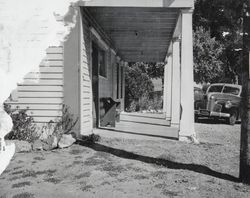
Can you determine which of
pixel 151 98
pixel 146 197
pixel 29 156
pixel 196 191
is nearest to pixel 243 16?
pixel 196 191

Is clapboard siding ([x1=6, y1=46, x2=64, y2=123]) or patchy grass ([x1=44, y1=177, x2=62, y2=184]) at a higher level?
clapboard siding ([x1=6, y1=46, x2=64, y2=123])

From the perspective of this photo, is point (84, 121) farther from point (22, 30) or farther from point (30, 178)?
point (30, 178)

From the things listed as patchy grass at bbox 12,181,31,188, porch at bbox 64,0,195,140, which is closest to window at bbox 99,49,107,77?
porch at bbox 64,0,195,140

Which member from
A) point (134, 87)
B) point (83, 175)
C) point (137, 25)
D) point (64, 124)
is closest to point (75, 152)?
point (64, 124)

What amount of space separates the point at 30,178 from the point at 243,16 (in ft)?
13.2

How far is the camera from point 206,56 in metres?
26.0

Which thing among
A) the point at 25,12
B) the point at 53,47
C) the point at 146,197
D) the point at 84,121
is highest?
the point at 25,12

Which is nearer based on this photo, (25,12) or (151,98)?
(25,12)

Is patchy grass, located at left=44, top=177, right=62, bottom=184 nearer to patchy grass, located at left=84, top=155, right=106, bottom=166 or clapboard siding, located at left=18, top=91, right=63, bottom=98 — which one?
patchy grass, located at left=84, top=155, right=106, bottom=166

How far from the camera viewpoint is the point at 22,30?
802 centimetres

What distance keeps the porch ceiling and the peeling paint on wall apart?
1.03 metres

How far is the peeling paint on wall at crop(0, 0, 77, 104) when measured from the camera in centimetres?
796

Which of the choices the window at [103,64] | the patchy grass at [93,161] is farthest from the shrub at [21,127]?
the window at [103,64]

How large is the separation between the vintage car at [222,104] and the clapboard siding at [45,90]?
8.51m
